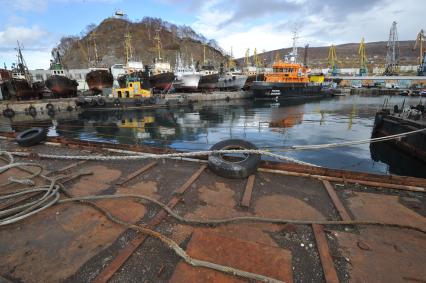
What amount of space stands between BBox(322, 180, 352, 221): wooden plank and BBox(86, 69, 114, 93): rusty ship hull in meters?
41.4

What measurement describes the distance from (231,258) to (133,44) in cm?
10246

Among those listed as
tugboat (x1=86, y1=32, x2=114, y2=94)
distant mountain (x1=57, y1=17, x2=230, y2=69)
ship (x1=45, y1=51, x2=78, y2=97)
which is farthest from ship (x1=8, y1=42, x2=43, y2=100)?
distant mountain (x1=57, y1=17, x2=230, y2=69)

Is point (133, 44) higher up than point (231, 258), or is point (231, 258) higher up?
point (133, 44)

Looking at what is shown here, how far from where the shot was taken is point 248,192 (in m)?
3.54

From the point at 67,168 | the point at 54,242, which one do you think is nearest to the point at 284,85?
the point at 67,168

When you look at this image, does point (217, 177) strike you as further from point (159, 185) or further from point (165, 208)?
point (165, 208)

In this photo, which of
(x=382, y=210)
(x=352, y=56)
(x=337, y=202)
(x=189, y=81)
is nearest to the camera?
(x=382, y=210)

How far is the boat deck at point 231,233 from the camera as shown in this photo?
2.10m

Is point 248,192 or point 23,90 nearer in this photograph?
point 248,192

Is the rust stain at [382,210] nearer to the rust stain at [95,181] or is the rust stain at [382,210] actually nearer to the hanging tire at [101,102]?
the rust stain at [95,181]

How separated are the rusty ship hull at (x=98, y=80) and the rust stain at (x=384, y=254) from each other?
139ft

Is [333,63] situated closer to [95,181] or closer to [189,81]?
[189,81]

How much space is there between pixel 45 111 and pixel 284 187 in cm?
3591

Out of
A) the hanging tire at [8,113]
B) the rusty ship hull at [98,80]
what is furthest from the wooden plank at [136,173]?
the rusty ship hull at [98,80]
